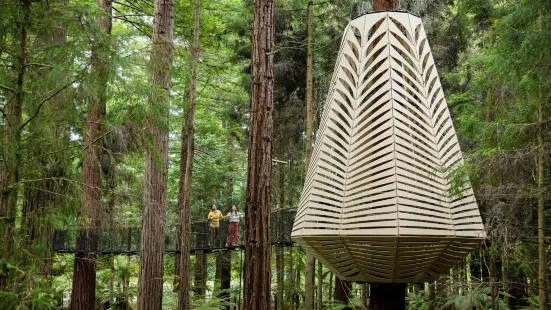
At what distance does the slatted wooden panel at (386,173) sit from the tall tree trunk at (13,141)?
1868 mm

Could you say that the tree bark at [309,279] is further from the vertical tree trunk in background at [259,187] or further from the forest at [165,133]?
the vertical tree trunk in background at [259,187]

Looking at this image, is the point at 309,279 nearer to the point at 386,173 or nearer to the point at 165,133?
the point at 165,133

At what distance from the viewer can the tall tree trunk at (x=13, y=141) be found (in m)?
2.79

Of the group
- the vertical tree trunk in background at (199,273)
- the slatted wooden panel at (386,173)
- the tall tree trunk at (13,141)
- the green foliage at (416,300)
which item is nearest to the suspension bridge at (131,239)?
the vertical tree trunk in background at (199,273)

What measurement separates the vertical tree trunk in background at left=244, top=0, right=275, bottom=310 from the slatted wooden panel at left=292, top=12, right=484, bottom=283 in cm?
78

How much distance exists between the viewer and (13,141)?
283 cm

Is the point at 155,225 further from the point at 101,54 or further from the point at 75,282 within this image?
the point at 101,54

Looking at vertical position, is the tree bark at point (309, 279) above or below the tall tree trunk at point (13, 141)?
below

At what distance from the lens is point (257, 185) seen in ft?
14.7

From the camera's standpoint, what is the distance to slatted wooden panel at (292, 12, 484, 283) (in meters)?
3.26

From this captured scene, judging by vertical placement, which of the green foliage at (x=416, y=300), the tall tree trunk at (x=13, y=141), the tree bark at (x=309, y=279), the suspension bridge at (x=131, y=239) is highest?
the tall tree trunk at (x=13, y=141)

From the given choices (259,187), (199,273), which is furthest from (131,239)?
(259,187)

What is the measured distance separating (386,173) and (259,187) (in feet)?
4.88

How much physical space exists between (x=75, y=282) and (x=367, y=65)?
5.98 m
